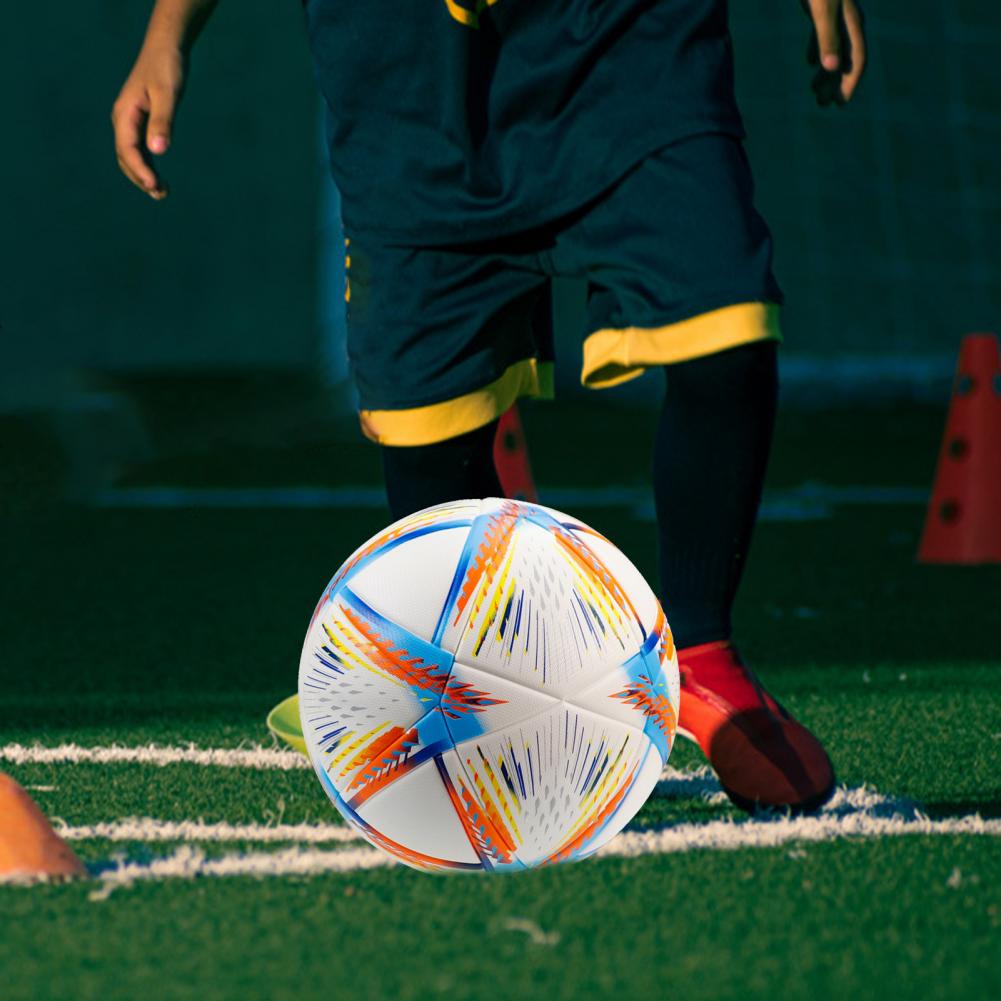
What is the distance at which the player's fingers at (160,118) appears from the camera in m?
2.84

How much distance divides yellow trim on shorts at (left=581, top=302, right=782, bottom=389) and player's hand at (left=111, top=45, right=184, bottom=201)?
2.41 ft

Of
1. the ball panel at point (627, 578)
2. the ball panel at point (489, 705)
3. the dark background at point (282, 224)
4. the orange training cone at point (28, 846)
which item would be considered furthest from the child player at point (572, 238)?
the dark background at point (282, 224)

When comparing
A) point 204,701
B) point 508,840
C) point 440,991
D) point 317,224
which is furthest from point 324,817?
point 317,224

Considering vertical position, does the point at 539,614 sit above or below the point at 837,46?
below

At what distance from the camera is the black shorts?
2561mm

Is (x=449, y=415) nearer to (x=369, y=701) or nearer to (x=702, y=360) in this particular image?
(x=702, y=360)

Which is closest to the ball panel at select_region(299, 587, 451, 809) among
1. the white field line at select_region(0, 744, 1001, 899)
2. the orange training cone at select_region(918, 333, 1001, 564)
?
the white field line at select_region(0, 744, 1001, 899)

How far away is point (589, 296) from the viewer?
9.39 ft

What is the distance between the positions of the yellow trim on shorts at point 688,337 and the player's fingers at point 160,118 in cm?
73

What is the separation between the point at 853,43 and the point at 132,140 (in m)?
1.11

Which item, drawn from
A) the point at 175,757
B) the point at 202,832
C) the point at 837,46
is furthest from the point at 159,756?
the point at 837,46

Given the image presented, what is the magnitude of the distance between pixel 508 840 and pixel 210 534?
4.32m

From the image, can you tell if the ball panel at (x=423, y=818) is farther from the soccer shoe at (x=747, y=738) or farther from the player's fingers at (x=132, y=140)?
the player's fingers at (x=132, y=140)

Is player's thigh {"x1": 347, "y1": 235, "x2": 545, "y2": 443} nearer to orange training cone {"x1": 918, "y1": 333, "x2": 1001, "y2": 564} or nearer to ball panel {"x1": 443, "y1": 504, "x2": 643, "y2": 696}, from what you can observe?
ball panel {"x1": 443, "y1": 504, "x2": 643, "y2": 696}
